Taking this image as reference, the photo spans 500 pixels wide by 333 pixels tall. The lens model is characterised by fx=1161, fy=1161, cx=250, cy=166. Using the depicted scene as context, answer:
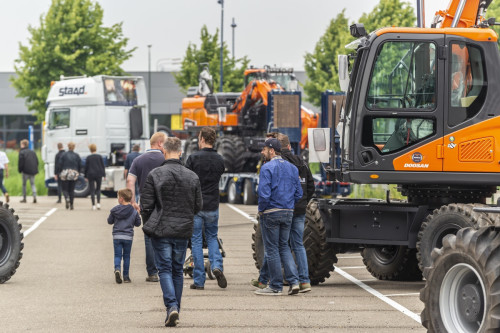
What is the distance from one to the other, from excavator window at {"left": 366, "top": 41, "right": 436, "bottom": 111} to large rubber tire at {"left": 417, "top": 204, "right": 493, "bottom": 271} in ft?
4.36

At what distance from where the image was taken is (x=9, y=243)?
14.1 meters

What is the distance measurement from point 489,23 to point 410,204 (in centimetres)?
231

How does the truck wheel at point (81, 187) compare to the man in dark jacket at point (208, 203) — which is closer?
the man in dark jacket at point (208, 203)

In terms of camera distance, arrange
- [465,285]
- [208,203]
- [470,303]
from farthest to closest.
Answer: [208,203]
[465,285]
[470,303]

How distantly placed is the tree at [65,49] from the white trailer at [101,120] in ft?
69.5

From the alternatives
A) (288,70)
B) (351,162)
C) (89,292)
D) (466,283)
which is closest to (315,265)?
(351,162)

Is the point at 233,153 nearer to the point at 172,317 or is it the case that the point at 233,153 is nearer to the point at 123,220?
the point at 123,220

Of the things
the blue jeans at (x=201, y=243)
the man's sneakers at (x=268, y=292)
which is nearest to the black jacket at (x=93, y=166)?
the blue jeans at (x=201, y=243)

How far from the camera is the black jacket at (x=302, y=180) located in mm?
12977

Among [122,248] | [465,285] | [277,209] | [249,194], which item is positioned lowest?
[249,194]

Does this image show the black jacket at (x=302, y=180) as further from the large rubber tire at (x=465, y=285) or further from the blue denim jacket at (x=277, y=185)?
the large rubber tire at (x=465, y=285)

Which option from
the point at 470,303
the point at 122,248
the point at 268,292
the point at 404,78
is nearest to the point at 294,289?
the point at 268,292

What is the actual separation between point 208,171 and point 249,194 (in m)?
19.6

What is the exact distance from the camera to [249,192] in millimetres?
32719
